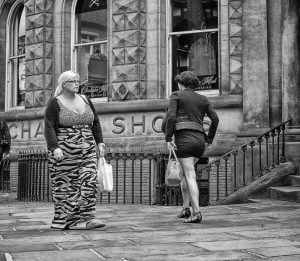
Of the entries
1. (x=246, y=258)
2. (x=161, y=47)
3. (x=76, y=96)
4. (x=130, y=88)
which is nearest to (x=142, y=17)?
(x=161, y=47)

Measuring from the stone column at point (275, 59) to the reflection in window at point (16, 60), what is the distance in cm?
733

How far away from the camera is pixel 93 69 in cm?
1494

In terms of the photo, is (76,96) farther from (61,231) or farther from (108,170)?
(61,231)

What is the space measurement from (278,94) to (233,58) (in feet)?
4.00

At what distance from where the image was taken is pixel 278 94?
1231cm

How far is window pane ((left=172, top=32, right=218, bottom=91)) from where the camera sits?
1335 cm

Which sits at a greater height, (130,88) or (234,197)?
(130,88)

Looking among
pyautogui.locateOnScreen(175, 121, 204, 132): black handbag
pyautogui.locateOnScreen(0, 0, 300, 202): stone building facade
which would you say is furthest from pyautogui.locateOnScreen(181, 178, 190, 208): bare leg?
pyautogui.locateOnScreen(0, 0, 300, 202): stone building facade

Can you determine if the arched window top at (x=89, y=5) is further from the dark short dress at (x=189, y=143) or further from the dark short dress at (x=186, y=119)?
the dark short dress at (x=189, y=143)

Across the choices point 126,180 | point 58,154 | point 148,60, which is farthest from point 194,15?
point 58,154

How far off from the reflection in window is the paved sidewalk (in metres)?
8.01

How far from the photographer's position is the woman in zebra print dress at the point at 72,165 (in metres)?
7.16

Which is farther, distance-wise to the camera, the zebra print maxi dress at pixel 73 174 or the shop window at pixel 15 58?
the shop window at pixel 15 58

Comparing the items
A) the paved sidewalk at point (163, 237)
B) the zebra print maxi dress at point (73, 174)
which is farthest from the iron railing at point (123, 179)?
the zebra print maxi dress at point (73, 174)
